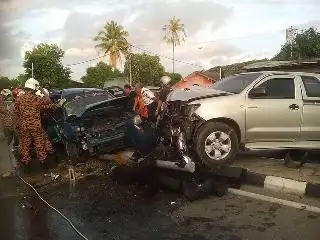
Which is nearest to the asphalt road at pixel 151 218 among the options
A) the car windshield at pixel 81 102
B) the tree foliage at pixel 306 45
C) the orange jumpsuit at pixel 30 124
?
the orange jumpsuit at pixel 30 124

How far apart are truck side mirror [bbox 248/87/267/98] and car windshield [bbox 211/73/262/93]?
0.66 feet

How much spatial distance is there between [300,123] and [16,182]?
530cm

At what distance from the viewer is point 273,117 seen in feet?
24.8

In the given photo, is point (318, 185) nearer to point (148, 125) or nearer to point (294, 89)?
point (294, 89)

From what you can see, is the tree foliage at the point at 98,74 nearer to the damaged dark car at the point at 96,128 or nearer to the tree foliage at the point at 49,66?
the tree foliage at the point at 49,66

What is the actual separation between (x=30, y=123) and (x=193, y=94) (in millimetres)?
3317

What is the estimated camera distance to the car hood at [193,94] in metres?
7.61

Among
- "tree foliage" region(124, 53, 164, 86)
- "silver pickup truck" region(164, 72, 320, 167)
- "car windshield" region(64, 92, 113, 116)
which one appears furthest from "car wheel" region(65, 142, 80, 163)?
"tree foliage" region(124, 53, 164, 86)

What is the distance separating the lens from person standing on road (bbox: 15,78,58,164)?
8.60 metres

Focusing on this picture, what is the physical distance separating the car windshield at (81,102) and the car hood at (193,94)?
9.64 feet

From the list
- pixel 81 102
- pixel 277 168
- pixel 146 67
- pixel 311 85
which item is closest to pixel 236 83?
pixel 311 85

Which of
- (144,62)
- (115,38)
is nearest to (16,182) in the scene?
(144,62)

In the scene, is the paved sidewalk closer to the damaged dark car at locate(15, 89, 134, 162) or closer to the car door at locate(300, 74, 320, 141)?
the car door at locate(300, 74, 320, 141)

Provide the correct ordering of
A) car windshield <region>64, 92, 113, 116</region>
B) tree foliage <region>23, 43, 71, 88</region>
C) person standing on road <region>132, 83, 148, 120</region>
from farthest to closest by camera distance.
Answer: tree foliage <region>23, 43, 71, 88</region>, car windshield <region>64, 92, 113, 116</region>, person standing on road <region>132, 83, 148, 120</region>
